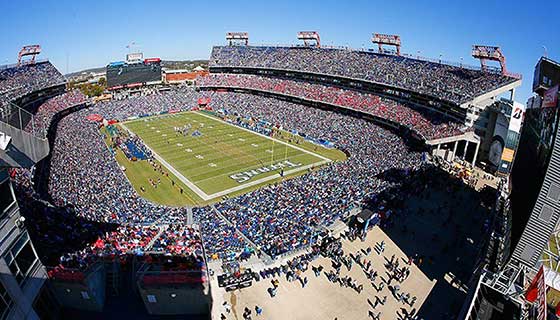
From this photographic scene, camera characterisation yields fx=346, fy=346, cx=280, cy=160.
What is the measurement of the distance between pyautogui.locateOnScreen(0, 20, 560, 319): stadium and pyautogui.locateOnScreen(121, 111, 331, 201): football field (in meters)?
0.31

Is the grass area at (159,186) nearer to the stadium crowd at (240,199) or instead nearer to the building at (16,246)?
the stadium crowd at (240,199)

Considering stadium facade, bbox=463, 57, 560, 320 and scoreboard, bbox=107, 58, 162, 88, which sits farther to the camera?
scoreboard, bbox=107, 58, 162, 88

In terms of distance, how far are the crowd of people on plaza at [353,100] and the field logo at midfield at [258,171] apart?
16.3 meters

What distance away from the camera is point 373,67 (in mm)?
58625

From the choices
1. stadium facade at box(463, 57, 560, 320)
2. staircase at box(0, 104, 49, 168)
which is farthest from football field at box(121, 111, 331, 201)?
stadium facade at box(463, 57, 560, 320)

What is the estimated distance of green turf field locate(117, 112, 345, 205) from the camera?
32.8 metres

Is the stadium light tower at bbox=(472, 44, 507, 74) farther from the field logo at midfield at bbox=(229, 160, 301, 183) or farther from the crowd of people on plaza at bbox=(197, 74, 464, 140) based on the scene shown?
the field logo at midfield at bbox=(229, 160, 301, 183)

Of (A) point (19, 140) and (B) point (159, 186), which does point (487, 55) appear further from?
(A) point (19, 140)

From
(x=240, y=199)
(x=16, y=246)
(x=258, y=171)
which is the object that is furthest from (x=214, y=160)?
(x=16, y=246)

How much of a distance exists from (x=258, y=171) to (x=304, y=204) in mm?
11757

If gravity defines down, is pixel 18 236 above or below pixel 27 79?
below

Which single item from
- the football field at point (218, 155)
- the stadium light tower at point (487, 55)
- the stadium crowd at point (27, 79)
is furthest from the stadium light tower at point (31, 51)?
the stadium light tower at point (487, 55)

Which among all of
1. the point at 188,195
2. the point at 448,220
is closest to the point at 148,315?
the point at 188,195

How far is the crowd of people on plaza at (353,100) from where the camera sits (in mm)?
42438
